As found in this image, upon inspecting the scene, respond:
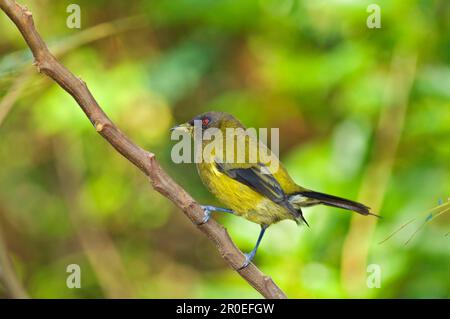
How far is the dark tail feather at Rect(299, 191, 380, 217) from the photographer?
285cm

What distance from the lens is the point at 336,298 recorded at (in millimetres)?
3471

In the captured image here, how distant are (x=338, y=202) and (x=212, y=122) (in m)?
0.84

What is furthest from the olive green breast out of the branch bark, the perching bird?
the branch bark

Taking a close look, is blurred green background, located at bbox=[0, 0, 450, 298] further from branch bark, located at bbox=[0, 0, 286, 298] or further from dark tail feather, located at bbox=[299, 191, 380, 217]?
branch bark, located at bbox=[0, 0, 286, 298]

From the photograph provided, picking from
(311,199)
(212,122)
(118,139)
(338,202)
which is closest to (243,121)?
(212,122)

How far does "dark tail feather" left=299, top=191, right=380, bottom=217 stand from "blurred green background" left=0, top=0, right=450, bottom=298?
19.5 inches

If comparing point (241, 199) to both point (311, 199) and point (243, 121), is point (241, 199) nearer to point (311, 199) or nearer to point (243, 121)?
point (311, 199)

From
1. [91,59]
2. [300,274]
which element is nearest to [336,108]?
[300,274]

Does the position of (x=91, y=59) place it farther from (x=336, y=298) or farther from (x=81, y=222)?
(x=336, y=298)

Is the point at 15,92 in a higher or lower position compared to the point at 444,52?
lower

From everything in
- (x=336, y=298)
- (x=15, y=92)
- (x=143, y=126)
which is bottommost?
(x=336, y=298)

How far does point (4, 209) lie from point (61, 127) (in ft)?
4.31

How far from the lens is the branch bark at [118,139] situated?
65.5 inches

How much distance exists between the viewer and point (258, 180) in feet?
10.2
